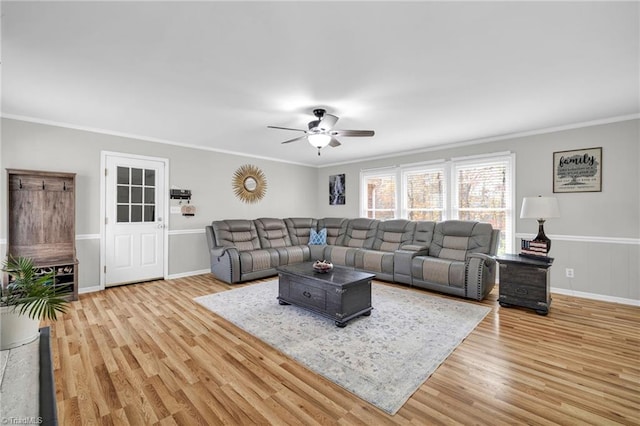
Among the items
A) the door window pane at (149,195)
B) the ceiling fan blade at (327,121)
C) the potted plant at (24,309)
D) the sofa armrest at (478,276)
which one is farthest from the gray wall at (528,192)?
the potted plant at (24,309)

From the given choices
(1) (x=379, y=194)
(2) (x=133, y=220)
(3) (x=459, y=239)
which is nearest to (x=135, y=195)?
(2) (x=133, y=220)

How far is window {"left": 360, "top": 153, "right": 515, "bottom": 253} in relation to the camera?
4.71 m

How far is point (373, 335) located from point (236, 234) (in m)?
3.41

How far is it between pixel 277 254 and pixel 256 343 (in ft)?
8.67

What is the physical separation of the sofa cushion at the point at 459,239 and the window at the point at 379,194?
1.45 metres

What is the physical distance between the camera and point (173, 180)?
511 cm

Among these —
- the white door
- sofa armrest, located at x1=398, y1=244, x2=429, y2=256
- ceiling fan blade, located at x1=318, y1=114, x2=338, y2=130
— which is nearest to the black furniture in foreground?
sofa armrest, located at x1=398, y1=244, x2=429, y2=256

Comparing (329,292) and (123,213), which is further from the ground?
(123,213)

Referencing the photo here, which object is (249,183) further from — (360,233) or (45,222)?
(45,222)

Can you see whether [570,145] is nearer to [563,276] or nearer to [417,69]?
[563,276]

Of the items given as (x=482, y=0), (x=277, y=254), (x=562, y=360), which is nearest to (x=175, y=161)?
(x=277, y=254)

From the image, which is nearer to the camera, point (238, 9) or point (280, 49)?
point (238, 9)

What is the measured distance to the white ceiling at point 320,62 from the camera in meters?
1.79

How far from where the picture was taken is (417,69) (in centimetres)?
245
